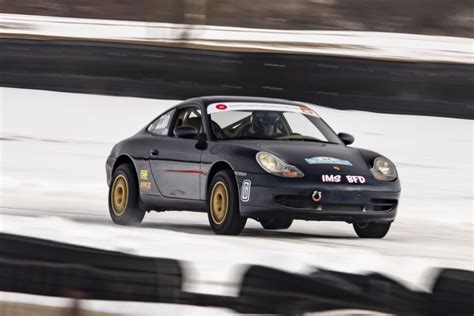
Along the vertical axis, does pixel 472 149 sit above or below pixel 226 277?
below

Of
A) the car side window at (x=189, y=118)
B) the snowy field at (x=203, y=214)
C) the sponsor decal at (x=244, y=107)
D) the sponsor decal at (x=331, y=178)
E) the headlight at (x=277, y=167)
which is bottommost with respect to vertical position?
the snowy field at (x=203, y=214)

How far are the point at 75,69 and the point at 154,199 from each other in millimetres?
8381

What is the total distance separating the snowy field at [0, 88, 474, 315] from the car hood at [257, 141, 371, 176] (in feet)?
1.89

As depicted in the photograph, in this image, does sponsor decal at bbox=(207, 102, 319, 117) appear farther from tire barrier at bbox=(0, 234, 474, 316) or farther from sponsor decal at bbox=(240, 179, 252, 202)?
tire barrier at bbox=(0, 234, 474, 316)

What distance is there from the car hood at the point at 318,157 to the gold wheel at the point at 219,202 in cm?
45

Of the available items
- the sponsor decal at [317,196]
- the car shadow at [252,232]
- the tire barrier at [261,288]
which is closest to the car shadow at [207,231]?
the car shadow at [252,232]

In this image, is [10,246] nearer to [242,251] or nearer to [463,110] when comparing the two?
[242,251]

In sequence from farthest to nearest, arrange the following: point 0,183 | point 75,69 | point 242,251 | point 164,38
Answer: point 164,38 → point 75,69 → point 0,183 → point 242,251

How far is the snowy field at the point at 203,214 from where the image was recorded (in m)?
6.32

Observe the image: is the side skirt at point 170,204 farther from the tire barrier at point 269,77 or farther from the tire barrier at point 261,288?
the tire barrier at point 269,77

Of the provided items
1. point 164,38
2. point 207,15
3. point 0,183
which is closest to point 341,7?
point 207,15

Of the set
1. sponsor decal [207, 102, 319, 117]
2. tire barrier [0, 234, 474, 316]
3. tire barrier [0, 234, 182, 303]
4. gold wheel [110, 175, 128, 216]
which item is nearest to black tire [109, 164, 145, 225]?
gold wheel [110, 175, 128, 216]

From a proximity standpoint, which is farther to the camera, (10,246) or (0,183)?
(0,183)

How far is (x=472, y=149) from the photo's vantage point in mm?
16219
